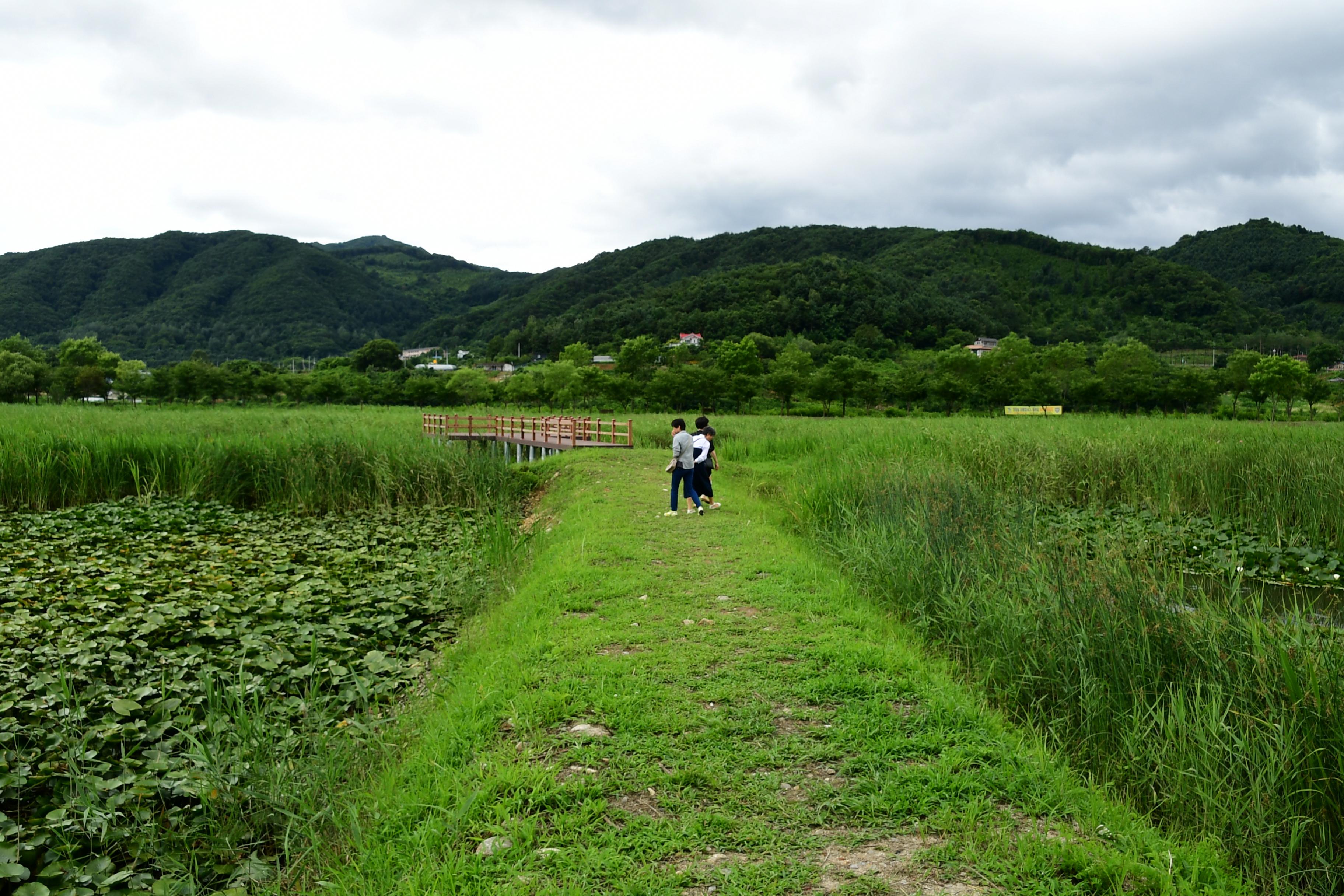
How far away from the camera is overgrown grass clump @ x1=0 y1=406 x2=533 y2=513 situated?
1309 cm

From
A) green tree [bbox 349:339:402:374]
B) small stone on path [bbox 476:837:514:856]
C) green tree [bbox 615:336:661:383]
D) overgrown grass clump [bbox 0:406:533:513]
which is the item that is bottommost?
small stone on path [bbox 476:837:514:856]

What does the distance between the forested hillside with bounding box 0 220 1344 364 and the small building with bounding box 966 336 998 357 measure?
258 cm

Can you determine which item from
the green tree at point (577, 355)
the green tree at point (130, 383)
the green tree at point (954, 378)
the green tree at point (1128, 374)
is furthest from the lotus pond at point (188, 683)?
the green tree at point (577, 355)

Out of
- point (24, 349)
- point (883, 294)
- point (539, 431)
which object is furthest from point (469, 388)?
point (883, 294)

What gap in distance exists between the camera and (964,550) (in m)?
6.96

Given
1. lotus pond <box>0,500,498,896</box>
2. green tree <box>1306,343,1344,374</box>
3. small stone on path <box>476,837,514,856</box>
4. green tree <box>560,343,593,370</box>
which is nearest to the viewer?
small stone on path <box>476,837,514,856</box>

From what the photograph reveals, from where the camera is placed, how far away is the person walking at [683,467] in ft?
33.5

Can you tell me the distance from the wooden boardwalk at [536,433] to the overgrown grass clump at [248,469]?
4701 millimetres

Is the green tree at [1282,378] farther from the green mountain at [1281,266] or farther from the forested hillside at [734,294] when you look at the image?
the green mountain at [1281,266]

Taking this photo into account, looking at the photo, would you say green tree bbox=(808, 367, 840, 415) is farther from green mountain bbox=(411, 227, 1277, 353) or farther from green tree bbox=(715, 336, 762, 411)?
green mountain bbox=(411, 227, 1277, 353)

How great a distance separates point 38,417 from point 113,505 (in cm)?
1169

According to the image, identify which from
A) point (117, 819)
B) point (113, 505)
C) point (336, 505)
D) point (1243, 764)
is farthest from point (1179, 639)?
point (113, 505)

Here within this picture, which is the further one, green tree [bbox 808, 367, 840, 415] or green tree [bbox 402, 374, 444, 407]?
green tree [bbox 402, 374, 444, 407]

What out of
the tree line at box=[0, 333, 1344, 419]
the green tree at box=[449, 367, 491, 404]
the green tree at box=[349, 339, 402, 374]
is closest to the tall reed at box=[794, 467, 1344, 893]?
the tree line at box=[0, 333, 1344, 419]
